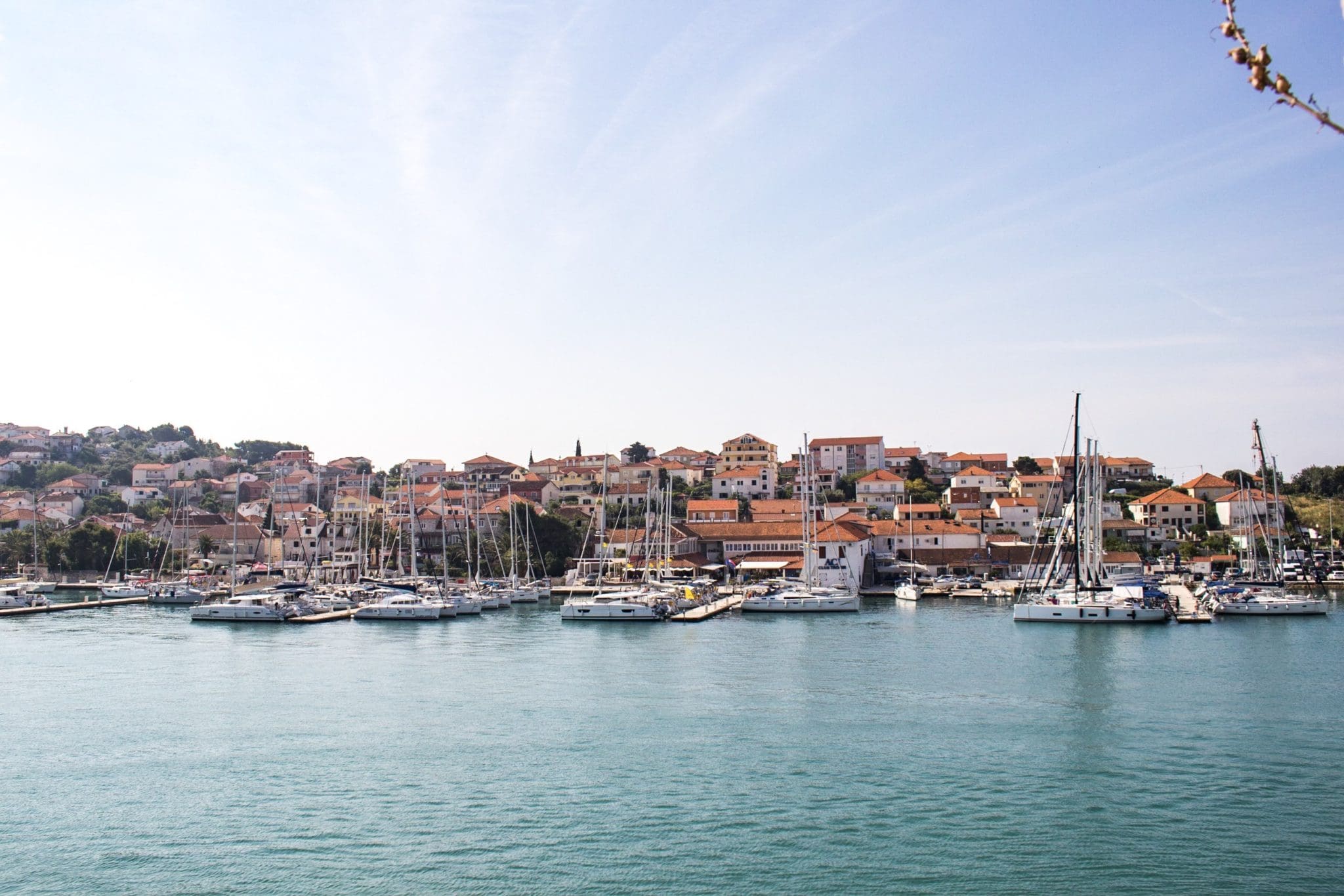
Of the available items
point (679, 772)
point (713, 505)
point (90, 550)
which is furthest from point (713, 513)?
point (679, 772)

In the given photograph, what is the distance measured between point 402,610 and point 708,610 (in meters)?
13.7

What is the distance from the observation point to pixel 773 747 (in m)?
20.3

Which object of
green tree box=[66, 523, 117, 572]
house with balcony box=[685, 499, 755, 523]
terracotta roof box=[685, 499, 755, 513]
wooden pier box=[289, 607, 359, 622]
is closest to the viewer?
wooden pier box=[289, 607, 359, 622]

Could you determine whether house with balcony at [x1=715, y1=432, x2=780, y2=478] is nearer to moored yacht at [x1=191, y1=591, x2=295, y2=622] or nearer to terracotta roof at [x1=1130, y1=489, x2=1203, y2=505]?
terracotta roof at [x1=1130, y1=489, x2=1203, y2=505]

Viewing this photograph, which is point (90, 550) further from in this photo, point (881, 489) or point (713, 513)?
point (881, 489)

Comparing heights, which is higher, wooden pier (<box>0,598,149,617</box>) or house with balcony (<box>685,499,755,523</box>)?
house with balcony (<box>685,499,755,523</box>)

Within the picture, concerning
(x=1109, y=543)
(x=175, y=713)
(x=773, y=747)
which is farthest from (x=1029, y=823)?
(x=1109, y=543)

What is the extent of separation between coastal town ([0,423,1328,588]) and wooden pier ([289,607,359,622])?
18.2 ft

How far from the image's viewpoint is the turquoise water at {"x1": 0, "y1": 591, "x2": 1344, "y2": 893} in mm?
14039

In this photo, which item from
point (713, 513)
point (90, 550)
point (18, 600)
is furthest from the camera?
point (713, 513)

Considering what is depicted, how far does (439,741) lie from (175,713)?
24.8ft

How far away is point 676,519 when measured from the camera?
68375 mm

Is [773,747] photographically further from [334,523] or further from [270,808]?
[334,523]

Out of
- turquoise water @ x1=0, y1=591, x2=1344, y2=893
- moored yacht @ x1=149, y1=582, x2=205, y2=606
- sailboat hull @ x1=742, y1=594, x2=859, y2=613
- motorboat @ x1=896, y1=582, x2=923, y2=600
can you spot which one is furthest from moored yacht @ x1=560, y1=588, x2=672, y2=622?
moored yacht @ x1=149, y1=582, x2=205, y2=606
